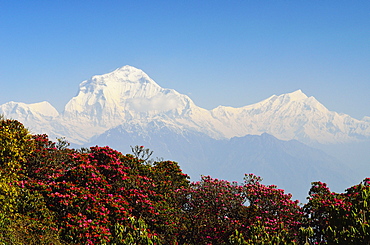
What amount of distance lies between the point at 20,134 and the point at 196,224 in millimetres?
10572

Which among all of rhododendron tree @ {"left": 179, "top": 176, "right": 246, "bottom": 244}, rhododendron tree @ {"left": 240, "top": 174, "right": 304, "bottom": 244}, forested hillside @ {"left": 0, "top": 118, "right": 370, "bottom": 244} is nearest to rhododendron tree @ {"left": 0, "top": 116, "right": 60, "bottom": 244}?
forested hillside @ {"left": 0, "top": 118, "right": 370, "bottom": 244}

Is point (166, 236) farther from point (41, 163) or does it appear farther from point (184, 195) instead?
point (41, 163)

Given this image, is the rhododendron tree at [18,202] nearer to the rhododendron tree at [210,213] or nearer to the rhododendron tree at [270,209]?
the rhododendron tree at [210,213]

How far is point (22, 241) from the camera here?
1383 centimetres

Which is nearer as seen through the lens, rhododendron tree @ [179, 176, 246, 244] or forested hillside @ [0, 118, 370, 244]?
forested hillside @ [0, 118, 370, 244]

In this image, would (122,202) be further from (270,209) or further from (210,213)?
(270,209)

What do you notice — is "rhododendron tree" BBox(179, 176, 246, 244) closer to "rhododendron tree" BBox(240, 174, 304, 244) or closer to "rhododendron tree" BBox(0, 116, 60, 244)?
"rhododendron tree" BBox(240, 174, 304, 244)

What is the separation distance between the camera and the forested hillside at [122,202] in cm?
1719

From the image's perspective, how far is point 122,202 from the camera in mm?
19609

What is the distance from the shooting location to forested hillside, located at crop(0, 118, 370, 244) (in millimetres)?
17188

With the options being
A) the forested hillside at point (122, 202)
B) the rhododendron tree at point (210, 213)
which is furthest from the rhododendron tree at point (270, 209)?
the rhododendron tree at point (210, 213)

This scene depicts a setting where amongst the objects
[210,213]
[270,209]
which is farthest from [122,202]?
[270,209]

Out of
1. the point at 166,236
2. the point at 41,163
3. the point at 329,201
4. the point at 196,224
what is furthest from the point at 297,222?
the point at 41,163

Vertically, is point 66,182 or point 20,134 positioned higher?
point 20,134
